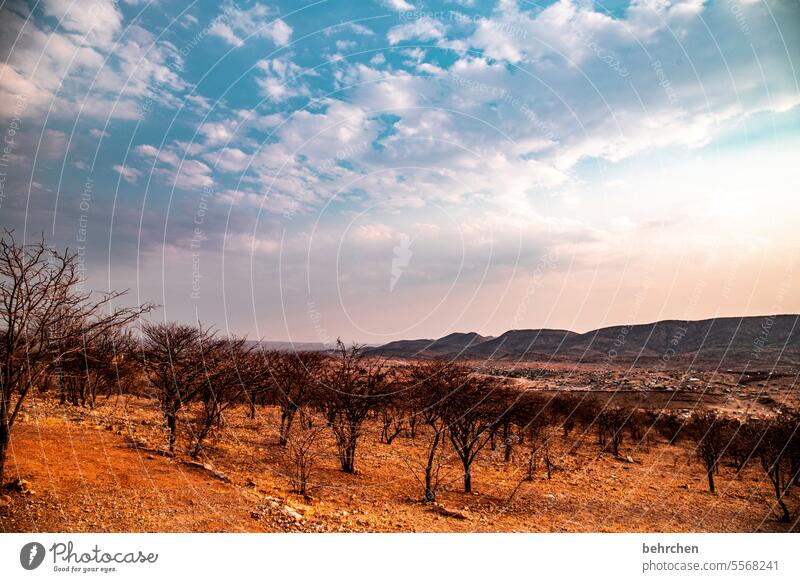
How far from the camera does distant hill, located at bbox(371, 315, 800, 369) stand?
8181 centimetres

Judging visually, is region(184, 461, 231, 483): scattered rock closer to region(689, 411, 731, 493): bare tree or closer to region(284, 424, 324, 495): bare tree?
region(284, 424, 324, 495): bare tree

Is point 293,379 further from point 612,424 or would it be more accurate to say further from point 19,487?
point 612,424

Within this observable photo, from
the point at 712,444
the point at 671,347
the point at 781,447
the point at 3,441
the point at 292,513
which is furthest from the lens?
the point at 671,347

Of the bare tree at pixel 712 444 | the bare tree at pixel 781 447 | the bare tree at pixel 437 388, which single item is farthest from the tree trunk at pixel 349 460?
the bare tree at pixel 712 444

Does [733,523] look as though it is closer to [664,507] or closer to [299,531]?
[664,507]

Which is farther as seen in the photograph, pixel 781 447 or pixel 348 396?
pixel 348 396

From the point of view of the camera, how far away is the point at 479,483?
60.5 ft

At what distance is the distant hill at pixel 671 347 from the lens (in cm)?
8181

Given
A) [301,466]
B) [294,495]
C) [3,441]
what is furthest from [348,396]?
[3,441]
